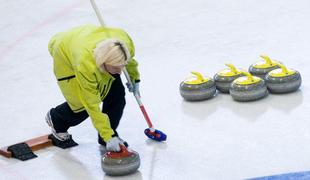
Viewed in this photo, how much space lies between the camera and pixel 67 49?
379 centimetres

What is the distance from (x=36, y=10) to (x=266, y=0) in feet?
8.58

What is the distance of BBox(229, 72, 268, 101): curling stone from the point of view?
14.4 feet

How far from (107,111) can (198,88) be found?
31.3 inches

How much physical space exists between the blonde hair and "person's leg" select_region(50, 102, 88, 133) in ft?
2.07

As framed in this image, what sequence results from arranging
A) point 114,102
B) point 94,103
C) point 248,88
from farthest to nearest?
point 248,88
point 114,102
point 94,103

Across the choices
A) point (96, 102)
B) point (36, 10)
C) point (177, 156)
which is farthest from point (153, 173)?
point (36, 10)

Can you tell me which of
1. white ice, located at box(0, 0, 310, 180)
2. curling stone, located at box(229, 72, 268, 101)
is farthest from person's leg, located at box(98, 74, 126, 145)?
curling stone, located at box(229, 72, 268, 101)

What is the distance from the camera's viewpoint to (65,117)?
406 cm

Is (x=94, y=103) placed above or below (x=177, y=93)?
above

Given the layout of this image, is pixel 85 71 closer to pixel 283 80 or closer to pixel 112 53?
pixel 112 53

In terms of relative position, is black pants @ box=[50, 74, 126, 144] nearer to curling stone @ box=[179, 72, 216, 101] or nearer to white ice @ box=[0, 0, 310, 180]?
white ice @ box=[0, 0, 310, 180]

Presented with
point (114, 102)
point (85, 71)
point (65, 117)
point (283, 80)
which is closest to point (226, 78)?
point (283, 80)

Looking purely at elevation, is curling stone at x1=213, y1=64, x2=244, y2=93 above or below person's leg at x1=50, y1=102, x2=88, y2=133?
below

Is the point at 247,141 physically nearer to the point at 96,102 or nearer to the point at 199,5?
the point at 96,102
